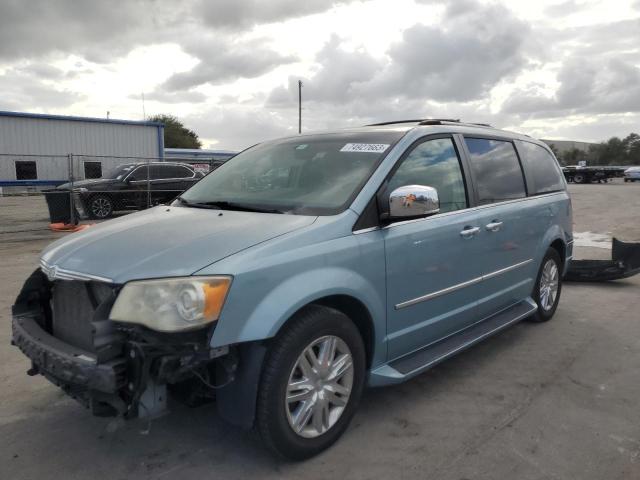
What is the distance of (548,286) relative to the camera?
523cm

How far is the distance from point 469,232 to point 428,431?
54.7 inches

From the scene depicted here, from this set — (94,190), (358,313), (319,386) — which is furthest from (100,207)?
(319,386)

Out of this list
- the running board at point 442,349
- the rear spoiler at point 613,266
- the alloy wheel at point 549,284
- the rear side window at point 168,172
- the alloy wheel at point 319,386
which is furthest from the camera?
the rear side window at point 168,172

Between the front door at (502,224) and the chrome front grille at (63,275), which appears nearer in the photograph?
the chrome front grille at (63,275)

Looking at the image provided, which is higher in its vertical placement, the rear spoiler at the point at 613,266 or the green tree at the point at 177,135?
the green tree at the point at 177,135

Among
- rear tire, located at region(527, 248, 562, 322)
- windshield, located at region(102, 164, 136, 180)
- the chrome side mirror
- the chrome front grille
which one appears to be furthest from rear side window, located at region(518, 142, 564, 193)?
windshield, located at region(102, 164, 136, 180)

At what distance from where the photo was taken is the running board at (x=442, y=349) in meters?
3.13

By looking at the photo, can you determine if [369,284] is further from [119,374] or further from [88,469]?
[88,469]

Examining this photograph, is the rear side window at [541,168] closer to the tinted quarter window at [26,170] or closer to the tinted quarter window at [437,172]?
the tinted quarter window at [437,172]

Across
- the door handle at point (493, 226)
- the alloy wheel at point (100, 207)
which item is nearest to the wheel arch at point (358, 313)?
the door handle at point (493, 226)

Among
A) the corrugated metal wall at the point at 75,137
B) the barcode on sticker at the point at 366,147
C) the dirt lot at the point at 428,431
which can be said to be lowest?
the dirt lot at the point at 428,431

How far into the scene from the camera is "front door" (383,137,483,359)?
10.5 feet

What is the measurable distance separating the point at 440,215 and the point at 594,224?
1129 centimetres

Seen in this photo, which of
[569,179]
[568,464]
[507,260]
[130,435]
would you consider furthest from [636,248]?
[569,179]
